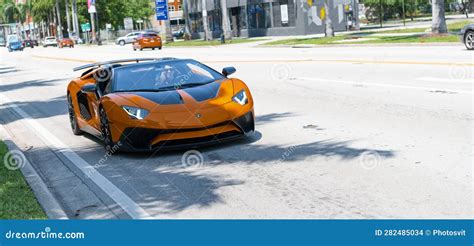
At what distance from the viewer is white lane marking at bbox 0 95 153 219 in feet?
21.5

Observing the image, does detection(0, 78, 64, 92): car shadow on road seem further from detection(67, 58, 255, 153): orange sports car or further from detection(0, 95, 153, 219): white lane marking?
detection(67, 58, 255, 153): orange sports car

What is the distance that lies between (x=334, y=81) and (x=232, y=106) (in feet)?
27.1

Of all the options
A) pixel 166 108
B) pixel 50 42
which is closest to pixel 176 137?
pixel 166 108

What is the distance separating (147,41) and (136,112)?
1955 inches

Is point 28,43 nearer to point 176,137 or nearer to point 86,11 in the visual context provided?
point 86,11

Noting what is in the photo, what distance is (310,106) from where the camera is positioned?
1291 cm

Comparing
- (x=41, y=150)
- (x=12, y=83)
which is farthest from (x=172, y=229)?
(x=12, y=83)

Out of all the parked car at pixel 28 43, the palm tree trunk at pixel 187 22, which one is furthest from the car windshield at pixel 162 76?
the parked car at pixel 28 43

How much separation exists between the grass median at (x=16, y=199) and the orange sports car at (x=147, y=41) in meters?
49.3

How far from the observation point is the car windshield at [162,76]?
968 cm

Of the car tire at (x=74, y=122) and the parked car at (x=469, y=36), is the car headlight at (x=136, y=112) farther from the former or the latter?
the parked car at (x=469, y=36)

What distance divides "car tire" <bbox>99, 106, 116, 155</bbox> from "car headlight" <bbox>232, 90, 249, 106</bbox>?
1706mm

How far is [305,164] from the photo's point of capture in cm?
789

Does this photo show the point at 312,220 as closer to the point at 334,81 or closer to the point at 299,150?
the point at 299,150
